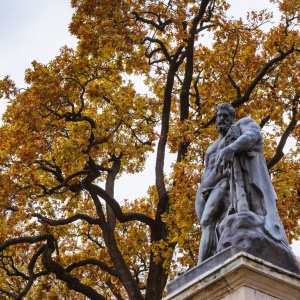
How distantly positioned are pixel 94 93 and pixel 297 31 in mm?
5746

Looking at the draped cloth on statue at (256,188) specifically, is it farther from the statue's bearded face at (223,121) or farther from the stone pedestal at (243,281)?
the stone pedestal at (243,281)

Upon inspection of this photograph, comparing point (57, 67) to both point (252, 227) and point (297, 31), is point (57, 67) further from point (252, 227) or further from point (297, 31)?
point (252, 227)

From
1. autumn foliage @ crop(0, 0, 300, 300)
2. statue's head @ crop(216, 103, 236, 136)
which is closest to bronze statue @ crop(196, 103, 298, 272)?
statue's head @ crop(216, 103, 236, 136)

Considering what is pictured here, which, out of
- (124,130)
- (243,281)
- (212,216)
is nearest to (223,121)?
(212,216)

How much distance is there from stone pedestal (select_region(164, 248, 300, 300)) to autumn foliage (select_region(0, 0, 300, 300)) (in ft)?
26.9

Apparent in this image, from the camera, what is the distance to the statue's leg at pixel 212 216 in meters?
7.72

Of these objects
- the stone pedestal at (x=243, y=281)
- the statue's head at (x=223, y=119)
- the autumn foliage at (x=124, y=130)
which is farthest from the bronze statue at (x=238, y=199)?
the autumn foliage at (x=124, y=130)

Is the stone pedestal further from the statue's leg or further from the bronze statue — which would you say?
the statue's leg

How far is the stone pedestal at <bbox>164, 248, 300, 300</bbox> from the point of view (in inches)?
253

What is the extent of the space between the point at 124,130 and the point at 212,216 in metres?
10.8

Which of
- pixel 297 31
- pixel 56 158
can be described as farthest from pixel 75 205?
pixel 297 31

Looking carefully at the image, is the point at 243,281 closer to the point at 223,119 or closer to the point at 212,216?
the point at 212,216

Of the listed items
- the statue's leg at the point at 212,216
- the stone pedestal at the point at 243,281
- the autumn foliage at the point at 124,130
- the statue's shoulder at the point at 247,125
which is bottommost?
the stone pedestal at the point at 243,281

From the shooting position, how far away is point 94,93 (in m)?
17.9
